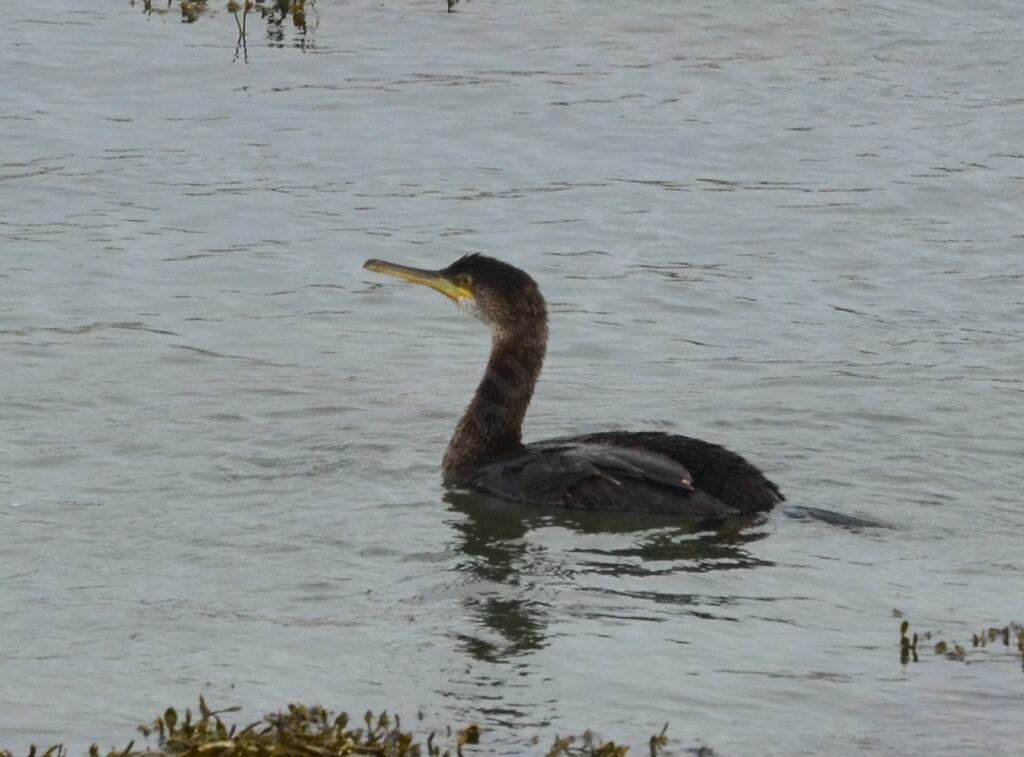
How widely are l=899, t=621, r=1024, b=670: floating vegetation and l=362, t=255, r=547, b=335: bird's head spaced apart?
11.6ft

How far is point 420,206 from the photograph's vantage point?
53.2 feet

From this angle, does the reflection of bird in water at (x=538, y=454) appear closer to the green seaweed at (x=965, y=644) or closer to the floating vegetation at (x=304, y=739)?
the green seaweed at (x=965, y=644)

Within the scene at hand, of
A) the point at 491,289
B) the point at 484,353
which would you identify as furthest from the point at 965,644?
the point at 484,353

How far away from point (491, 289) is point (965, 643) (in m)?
3.93

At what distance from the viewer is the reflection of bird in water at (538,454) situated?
973cm

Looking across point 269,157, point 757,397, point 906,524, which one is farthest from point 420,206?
point 906,524

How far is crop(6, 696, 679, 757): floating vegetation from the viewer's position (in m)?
6.45

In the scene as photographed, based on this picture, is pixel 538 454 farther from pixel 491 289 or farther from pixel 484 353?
pixel 484 353

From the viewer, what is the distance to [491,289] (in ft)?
36.1

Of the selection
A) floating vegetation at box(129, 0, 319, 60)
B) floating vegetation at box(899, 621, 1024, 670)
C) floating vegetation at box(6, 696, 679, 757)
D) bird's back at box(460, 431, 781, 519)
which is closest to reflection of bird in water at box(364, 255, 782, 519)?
bird's back at box(460, 431, 781, 519)

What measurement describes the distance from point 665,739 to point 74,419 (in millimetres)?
5337

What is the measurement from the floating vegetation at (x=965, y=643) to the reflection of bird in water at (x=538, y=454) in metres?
1.85

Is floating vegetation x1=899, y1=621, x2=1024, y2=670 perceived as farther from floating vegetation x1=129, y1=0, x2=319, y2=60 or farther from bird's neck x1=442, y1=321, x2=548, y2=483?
floating vegetation x1=129, y1=0, x2=319, y2=60

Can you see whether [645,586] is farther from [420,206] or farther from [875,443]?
[420,206]
